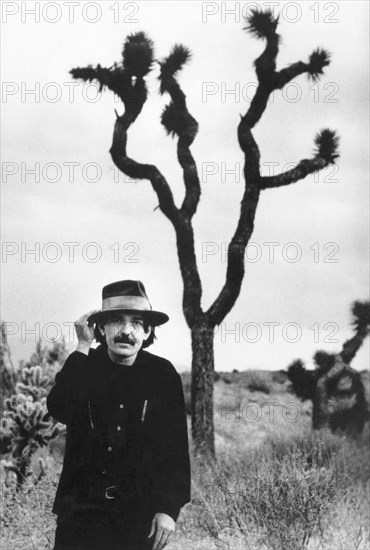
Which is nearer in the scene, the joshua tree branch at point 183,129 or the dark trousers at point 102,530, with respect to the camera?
the dark trousers at point 102,530

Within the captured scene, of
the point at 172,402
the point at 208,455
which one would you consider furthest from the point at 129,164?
the point at 172,402

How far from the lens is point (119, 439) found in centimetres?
415

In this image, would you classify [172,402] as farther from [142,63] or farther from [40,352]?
[40,352]

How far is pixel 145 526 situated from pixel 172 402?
1.98 feet

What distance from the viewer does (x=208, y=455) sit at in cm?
927

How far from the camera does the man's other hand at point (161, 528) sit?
3926 mm

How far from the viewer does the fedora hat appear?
14.3 feet

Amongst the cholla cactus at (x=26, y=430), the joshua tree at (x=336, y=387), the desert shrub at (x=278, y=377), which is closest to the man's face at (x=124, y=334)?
the cholla cactus at (x=26, y=430)

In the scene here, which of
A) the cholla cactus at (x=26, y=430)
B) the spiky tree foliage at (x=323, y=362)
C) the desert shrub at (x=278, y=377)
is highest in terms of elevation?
the spiky tree foliage at (x=323, y=362)

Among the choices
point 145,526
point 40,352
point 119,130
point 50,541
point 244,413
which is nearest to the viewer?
A: point 145,526

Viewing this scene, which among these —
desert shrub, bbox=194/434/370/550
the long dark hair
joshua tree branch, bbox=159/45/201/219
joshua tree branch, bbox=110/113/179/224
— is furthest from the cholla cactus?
the long dark hair

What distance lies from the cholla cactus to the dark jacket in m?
3.26

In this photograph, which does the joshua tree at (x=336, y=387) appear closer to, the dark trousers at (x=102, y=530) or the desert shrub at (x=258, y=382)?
the desert shrub at (x=258, y=382)

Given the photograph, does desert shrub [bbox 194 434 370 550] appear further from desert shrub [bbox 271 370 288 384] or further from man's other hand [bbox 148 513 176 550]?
desert shrub [bbox 271 370 288 384]
